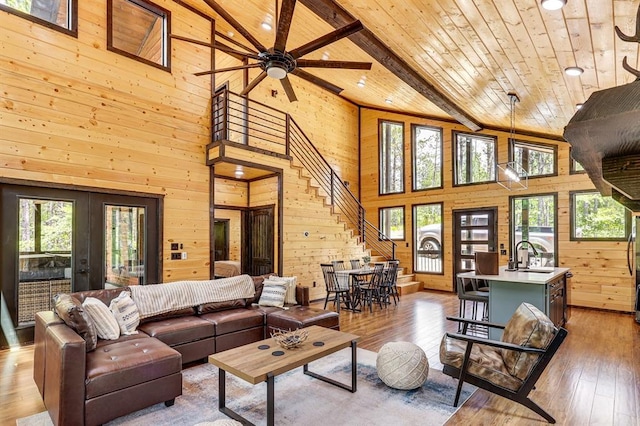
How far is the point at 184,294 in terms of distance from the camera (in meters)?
4.59

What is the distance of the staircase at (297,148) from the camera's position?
265 inches

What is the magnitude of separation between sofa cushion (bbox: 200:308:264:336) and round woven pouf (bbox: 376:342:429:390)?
70.6 inches

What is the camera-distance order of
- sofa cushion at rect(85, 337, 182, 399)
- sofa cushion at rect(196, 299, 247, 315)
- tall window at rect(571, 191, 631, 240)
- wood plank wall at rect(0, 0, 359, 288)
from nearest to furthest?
1. sofa cushion at rect(85, 337, 182, 399)
2. wood plank wall at rect(0, 0, 359, 288)
3. sofa cushion at rect(196, 299, 247, 315)
4. tall window at rect(571, 191, 631, 240)

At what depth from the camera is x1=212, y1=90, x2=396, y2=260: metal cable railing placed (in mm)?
6441

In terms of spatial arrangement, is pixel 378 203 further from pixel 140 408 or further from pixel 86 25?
pixel 140 408

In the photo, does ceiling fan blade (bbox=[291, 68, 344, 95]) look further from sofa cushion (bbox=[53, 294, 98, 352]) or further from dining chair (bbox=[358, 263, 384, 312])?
dining chair (bbox=[358, 263, 384, 312])

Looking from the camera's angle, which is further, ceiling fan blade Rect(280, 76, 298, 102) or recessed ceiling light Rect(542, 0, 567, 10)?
ceiling fan blade Rect(280, 76, 298, 102)

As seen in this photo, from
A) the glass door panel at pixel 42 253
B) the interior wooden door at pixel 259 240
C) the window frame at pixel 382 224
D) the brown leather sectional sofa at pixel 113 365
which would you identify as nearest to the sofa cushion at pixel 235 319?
the brown leather sectional sofa at pixel 113 365

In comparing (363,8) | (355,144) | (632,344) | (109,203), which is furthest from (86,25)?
(632,344)

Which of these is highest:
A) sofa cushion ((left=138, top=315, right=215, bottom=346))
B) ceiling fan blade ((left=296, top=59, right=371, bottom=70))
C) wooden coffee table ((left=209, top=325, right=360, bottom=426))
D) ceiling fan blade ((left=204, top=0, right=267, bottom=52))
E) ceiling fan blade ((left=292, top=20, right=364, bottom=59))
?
ceiling fan blade ((left=204, top=0, right=267, bottom=52))

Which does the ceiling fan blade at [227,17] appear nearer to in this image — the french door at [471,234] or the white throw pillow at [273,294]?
the white throw pillow at [273,294]

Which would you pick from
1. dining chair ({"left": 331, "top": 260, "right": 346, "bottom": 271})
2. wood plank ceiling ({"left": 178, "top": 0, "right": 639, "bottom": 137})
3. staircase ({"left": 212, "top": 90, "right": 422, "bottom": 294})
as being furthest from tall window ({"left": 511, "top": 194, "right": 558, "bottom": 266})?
dining chair ({"left": 331, "top": 260, "right": 346, "bottom": 271})

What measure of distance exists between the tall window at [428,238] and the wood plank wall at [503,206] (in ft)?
0.52

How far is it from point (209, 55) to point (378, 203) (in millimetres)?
5987
